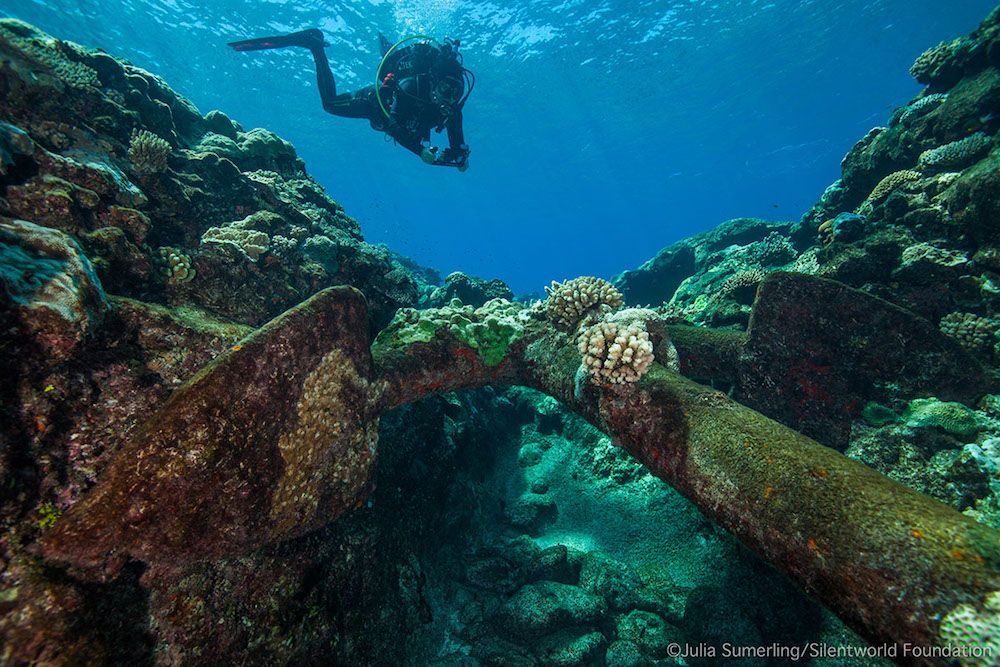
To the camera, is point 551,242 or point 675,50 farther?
point 551,242

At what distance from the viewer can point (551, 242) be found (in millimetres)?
155750

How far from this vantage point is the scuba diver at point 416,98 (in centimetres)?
1191

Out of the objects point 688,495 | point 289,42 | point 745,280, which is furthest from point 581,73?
point 688,495

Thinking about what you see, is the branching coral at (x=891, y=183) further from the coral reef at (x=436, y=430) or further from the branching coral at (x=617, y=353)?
the branching coral at (x=617, y=353)

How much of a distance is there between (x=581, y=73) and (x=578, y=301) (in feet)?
134

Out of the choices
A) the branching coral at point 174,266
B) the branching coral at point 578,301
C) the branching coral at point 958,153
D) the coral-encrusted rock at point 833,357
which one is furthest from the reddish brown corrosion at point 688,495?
the branching coral at point 958,153

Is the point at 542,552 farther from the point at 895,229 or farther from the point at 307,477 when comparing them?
the point at 895,229

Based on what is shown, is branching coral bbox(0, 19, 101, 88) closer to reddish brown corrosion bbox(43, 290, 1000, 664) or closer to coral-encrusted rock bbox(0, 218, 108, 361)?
coral-encrusted rock bbox(0, 218, 108, 361)

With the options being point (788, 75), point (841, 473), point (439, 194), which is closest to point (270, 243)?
point (841, 473)

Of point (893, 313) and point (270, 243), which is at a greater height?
point (270, 243)

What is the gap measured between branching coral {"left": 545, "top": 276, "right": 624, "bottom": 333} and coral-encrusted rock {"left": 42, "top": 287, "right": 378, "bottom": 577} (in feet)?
8.79

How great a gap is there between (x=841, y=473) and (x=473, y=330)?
161 inches

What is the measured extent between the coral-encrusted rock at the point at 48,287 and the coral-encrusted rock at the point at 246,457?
97cm

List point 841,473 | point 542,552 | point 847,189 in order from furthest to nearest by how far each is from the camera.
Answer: point 847,189, point 542,552, point 841,473
